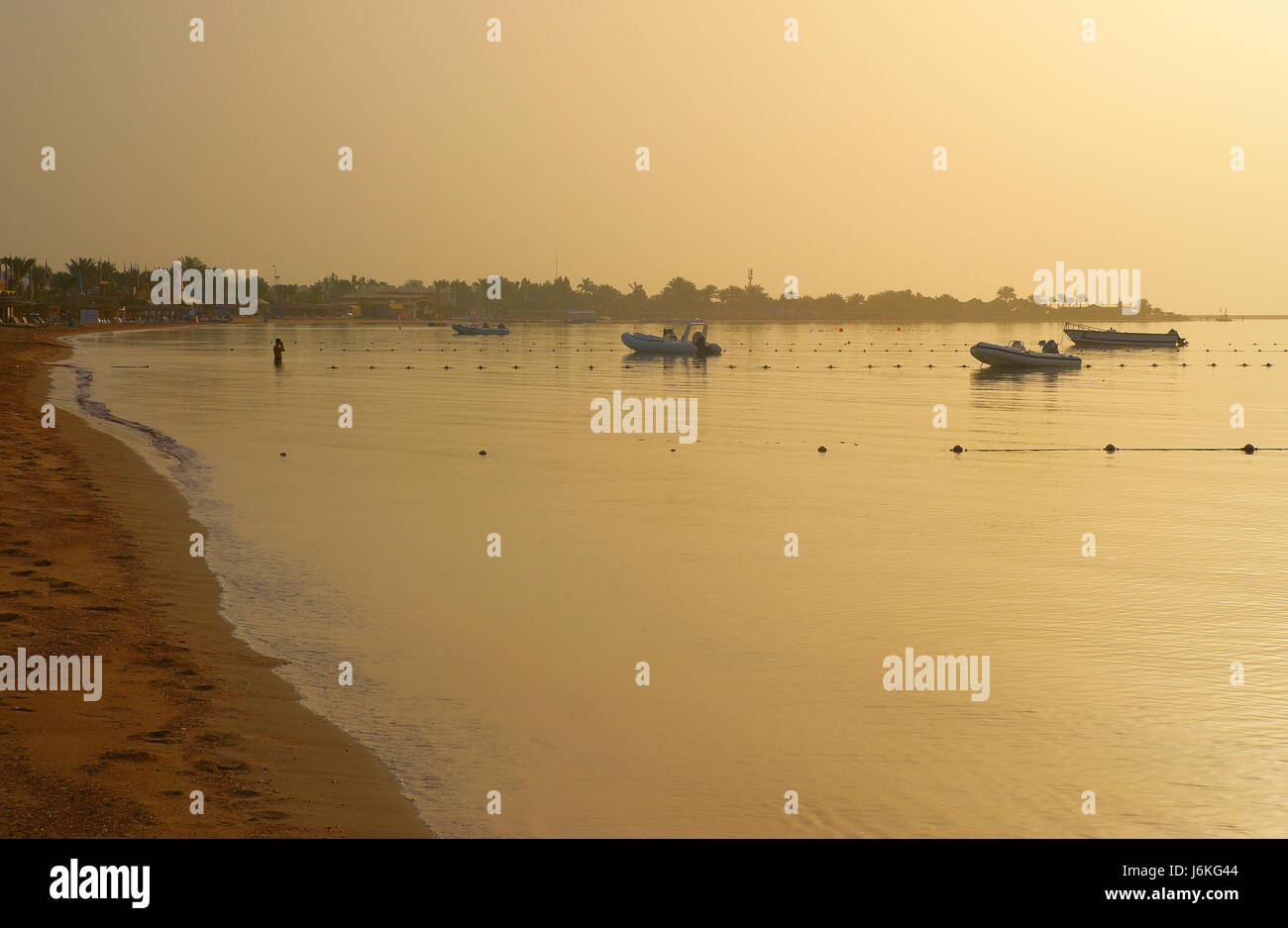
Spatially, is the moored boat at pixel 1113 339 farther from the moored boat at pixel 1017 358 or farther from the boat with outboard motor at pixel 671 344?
the boat with outboard motor at pixel 671 344

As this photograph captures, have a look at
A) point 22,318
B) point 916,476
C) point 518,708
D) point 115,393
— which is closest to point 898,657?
point 518,708

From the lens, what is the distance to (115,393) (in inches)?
2343

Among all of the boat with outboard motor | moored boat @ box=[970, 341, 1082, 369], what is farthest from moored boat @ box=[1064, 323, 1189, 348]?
the boat with outboard motor

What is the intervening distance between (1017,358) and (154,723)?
9590cm

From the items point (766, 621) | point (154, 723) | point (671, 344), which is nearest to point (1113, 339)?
point (671, 344)

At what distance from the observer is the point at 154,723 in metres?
11.3

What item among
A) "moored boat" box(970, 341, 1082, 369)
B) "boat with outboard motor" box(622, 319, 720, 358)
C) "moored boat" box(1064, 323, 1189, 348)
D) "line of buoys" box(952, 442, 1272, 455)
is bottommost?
"line of buoys" box(952, 442, 1272, 455)

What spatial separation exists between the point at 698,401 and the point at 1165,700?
50519 mm

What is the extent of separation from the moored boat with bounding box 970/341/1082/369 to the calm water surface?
56992 millimetres

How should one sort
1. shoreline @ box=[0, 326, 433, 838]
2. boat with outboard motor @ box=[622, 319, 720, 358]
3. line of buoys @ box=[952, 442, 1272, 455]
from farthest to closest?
boat with outboard motor @ box=[622, 319, 720, 358] → line of buoys @ box=[952, 442, 1272, 455] → shoreline @ box=[0, 326, 433, 838]

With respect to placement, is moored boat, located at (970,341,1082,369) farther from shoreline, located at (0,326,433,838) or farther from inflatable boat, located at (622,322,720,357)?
shoreline, located at (0,326,433,838)

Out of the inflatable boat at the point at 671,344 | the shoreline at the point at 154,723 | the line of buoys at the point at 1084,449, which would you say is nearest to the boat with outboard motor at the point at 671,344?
the inflatable boat at the point at 671,344

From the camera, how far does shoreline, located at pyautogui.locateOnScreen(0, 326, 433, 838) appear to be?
30.3 feet

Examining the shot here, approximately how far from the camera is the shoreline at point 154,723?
9.23 m
